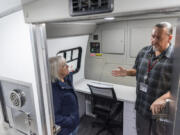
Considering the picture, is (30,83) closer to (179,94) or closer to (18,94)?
(18,94)

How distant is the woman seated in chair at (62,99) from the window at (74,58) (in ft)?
3.47

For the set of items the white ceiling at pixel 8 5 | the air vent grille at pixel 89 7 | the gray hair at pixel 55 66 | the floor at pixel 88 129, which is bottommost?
the floor at pixel 88 129

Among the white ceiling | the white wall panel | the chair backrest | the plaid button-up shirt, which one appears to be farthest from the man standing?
the white ceiling

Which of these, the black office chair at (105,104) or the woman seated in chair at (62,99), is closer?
the woman seated in chair at (62,99)

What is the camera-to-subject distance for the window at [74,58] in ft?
9.75

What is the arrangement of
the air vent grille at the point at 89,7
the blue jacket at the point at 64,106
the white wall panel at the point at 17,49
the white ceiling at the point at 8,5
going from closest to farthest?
the air vent grille at the point at 89,7, the white ceiling at the point at 8,5, the white wall panel at the point at 17,49, the blue jacket at the point at 64,106

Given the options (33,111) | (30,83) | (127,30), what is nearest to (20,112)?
(33,111)

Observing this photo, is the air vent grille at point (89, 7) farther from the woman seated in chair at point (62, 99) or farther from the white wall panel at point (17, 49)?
the woman seated in chair at point (62, 99)

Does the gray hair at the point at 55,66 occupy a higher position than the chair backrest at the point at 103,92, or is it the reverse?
the gray hair at the point at 55,66

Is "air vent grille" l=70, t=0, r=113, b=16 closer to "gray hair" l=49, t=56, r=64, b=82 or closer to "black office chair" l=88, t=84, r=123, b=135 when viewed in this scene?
"gray hair" l=49, t=56, r=64, b=82

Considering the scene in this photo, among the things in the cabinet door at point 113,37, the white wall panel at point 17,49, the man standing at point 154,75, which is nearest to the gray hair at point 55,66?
the white wall panel at point 17,49

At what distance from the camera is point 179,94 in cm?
53

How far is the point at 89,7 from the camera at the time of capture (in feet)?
2.49

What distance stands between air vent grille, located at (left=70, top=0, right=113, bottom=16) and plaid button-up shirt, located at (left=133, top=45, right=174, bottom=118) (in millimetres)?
1339
